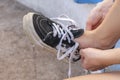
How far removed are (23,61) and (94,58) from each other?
0.75 m

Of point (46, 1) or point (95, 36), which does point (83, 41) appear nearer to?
point (95, 36)

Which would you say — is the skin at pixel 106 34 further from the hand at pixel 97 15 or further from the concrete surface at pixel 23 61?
the concrete surface at pixel 23 61

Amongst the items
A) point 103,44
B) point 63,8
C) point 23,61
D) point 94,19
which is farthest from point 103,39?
point 63,8

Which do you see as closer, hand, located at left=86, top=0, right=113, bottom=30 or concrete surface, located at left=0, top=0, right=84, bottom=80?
hand, located at left=86, top=0, right=113, bottom=30

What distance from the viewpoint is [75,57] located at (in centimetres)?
109

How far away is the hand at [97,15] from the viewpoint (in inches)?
44.4

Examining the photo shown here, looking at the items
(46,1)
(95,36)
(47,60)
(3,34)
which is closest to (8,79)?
(47,60)

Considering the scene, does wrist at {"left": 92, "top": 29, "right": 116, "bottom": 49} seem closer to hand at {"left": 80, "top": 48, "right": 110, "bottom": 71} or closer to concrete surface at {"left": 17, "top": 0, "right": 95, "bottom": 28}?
hand at {"left": 80, "top": 48, "right": 110, "bottom": 71}

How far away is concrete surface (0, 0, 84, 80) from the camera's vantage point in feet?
4.91

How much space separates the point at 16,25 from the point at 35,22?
3.21 feet

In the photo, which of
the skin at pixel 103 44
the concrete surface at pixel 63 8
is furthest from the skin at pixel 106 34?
the concrete surface at pixel 63 8

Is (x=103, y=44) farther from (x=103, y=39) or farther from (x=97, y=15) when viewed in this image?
(x=97, y=15)

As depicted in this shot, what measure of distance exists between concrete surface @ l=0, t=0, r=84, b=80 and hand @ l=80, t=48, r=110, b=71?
0.52m

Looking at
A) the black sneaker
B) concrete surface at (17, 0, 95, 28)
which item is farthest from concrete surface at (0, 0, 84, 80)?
the black sneaker
